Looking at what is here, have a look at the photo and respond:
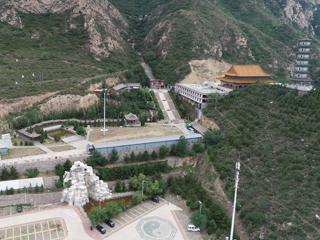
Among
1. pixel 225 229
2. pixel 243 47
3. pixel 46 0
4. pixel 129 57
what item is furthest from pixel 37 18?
pixel 225 229

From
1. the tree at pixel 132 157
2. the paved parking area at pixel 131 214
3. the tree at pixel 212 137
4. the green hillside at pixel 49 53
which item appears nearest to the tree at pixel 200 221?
the paved parking area at pixel 131 214

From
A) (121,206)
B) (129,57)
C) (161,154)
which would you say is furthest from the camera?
(129,57)

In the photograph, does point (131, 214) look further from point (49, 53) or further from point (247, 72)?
point (49, 53)

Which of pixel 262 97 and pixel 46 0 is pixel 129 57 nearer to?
pixel 46 0

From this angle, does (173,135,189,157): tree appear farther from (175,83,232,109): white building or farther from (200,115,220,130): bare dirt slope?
(175,83,232,109): white building

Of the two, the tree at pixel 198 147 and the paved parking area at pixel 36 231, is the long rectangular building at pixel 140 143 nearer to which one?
the tree at pixel 198 147

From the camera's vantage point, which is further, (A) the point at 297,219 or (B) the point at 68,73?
(B) the point at 68,73
